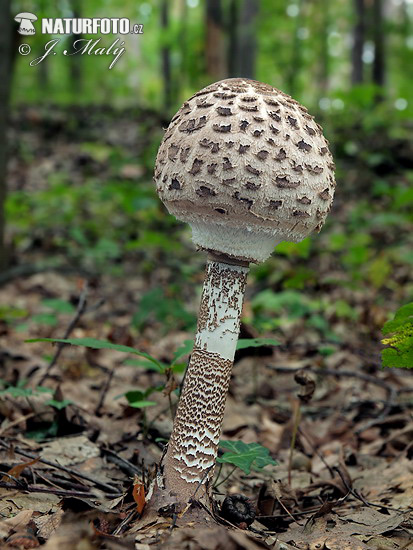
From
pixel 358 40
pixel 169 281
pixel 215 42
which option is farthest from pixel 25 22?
pixel 358 40

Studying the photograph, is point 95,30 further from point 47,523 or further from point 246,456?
point 47,523

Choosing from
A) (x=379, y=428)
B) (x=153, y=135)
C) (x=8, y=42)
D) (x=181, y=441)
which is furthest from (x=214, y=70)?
(x=181, y=441)

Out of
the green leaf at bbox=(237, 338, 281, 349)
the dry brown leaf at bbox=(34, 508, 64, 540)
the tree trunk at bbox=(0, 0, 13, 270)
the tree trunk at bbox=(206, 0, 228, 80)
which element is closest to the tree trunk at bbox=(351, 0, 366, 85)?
the tree trunk at bbox=(206, 0, 228, 80)

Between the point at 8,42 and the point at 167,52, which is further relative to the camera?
the point at 167,52

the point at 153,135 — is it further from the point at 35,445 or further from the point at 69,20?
the point at 35,445

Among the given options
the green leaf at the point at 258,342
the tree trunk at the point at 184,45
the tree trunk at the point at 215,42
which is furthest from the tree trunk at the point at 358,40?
the green leaf at the point at 258,342

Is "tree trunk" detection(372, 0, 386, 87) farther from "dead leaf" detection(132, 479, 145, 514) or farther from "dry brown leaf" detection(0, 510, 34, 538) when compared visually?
"dry brown leaf" detection(0, 510, 34, 538)
